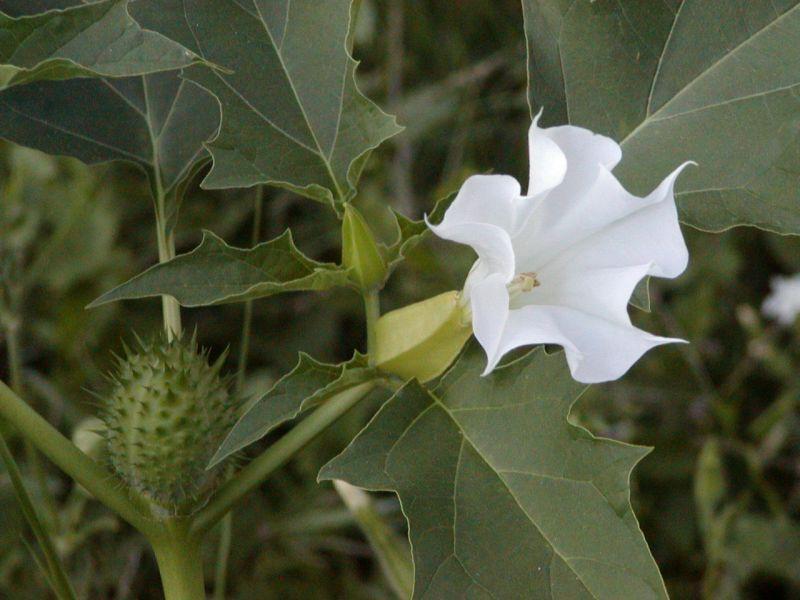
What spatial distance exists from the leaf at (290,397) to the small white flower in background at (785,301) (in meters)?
1.46

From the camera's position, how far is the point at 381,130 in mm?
750

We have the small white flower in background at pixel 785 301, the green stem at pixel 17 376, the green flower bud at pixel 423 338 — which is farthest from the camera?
the small white flower in background at pixel 785 301

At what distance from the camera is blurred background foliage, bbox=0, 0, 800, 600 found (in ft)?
5.18

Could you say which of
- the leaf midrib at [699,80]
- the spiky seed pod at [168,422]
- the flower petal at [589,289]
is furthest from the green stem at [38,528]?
the leaf midrib at [699,80]

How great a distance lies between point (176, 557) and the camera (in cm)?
71

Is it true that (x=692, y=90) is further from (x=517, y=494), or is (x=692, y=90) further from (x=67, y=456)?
(x=67, y=456)

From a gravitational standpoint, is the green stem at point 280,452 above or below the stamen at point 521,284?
below

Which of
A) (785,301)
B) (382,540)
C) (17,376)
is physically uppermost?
(17,376)

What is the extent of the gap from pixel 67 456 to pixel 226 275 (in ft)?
0.52

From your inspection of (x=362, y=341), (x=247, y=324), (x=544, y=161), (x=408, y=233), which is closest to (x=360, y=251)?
(x=408, y=233)

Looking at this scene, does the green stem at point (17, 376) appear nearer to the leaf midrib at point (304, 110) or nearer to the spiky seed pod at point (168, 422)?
the spiky seed pod at point (168, 422)

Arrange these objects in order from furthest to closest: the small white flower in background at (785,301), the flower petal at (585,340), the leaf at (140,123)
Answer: the small white flower in background at (785,301)
the leaf at (140,123)
the flower petal at (585,340)

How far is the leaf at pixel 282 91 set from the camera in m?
0.72

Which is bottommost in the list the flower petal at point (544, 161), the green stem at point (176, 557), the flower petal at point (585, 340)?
the green stem at point (176, 557)
